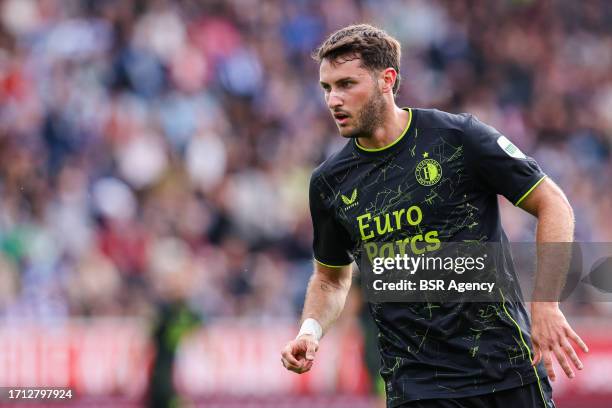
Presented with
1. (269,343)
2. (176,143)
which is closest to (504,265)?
(269,343)

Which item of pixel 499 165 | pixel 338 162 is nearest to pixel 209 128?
pixel 338 162

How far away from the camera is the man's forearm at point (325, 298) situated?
5.92 meters

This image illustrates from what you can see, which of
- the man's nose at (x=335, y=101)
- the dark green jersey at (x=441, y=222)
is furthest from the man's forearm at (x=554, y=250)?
the man's nose at (x=335, y=101)

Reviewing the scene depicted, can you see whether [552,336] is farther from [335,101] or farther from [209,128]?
[209,128]

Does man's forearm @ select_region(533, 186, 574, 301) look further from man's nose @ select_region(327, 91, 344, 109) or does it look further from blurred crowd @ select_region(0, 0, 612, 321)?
blurred crowd @ select_region(0, 0, 612, 321)

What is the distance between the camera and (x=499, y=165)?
17.6 ft

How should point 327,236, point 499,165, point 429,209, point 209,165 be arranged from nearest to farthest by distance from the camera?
point 499,165 → point 429,209 → point 327,236 → point 209,165

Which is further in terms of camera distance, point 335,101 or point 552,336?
point 335,101

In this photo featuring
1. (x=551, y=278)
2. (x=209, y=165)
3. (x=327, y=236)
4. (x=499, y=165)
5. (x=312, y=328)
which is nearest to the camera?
(x=551, y=278)

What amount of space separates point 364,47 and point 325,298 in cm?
131

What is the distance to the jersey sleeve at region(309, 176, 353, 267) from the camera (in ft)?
19.3

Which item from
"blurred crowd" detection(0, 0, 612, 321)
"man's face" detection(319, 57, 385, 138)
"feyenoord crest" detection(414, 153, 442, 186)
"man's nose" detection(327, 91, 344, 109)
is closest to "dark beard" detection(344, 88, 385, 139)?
"man's face" detection(319, 57, 385, 138)

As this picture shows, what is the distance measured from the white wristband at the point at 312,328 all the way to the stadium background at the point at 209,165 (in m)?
5.47

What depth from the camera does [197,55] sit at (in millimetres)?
16125
